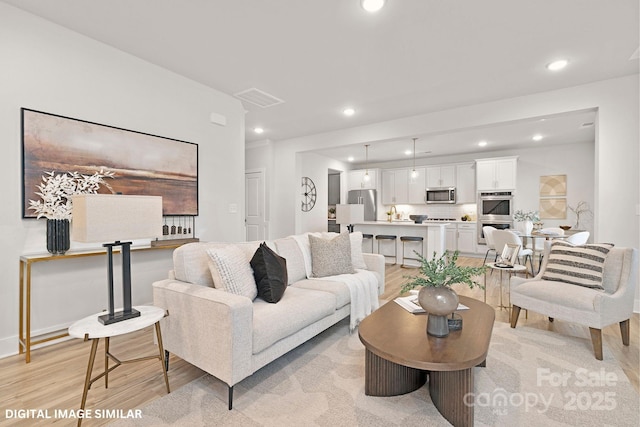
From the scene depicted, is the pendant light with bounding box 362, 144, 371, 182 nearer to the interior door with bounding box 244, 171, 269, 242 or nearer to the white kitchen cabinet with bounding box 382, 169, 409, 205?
the white kitchen cabinet with bounding box 382, 169, 409, 205

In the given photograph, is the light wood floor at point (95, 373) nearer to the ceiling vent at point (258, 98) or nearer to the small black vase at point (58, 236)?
the small black vase at point (58, 236)

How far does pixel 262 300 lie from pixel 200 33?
2.39 meters

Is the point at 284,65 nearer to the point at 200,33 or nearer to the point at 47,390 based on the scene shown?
the point at 200,33

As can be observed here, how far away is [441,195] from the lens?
801 cm

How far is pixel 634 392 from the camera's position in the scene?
1892mm

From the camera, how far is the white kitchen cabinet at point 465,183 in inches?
300

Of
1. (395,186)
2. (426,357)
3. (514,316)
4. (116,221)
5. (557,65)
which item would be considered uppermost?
(557,65)

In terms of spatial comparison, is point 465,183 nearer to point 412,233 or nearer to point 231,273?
point 412,233

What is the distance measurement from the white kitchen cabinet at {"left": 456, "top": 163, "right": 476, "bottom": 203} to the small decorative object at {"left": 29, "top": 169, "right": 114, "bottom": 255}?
7664 mm

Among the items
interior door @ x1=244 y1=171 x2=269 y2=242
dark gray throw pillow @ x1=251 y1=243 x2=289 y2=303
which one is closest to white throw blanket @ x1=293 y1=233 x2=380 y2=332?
dark gray throw pillow @ x1=251 y1=243 x2=289 y2=303

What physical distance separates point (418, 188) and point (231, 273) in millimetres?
7130

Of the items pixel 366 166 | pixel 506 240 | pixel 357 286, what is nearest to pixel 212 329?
pixel 357 286

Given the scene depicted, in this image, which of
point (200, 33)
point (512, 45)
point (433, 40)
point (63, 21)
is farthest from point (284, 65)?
point (512, 45)

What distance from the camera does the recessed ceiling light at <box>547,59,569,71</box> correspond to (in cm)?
315
